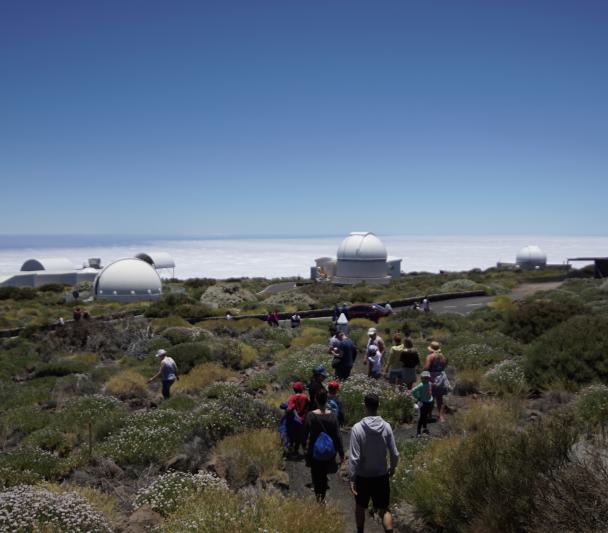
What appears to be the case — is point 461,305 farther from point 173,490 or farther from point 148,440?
point 173,490

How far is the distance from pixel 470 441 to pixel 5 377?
13.3m

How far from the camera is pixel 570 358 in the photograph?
9664 millimetres

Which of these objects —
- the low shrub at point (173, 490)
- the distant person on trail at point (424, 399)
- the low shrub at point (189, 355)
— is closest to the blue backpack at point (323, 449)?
the low shrub at point (173, 490)

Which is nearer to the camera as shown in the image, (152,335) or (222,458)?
(222,458)

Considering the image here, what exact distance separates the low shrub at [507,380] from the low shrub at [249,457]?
4.27 m

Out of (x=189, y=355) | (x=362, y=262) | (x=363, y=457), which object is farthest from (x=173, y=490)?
(x=362, y=262)

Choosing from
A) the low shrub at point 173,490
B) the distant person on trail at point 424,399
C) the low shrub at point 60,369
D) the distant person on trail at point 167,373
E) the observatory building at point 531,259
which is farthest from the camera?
the observatory building at point 531,259

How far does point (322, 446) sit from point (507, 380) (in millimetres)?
5445

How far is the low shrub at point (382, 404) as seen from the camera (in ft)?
27.8

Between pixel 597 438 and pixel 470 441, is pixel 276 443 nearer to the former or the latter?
pixel 470 441

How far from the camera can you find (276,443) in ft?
22.4

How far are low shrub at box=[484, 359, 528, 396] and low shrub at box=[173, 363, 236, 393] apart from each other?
18.7 feet

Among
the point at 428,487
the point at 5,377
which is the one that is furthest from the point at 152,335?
the point at 428,487

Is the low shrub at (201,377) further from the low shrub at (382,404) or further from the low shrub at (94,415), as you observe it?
the low shrub at (382,404)
